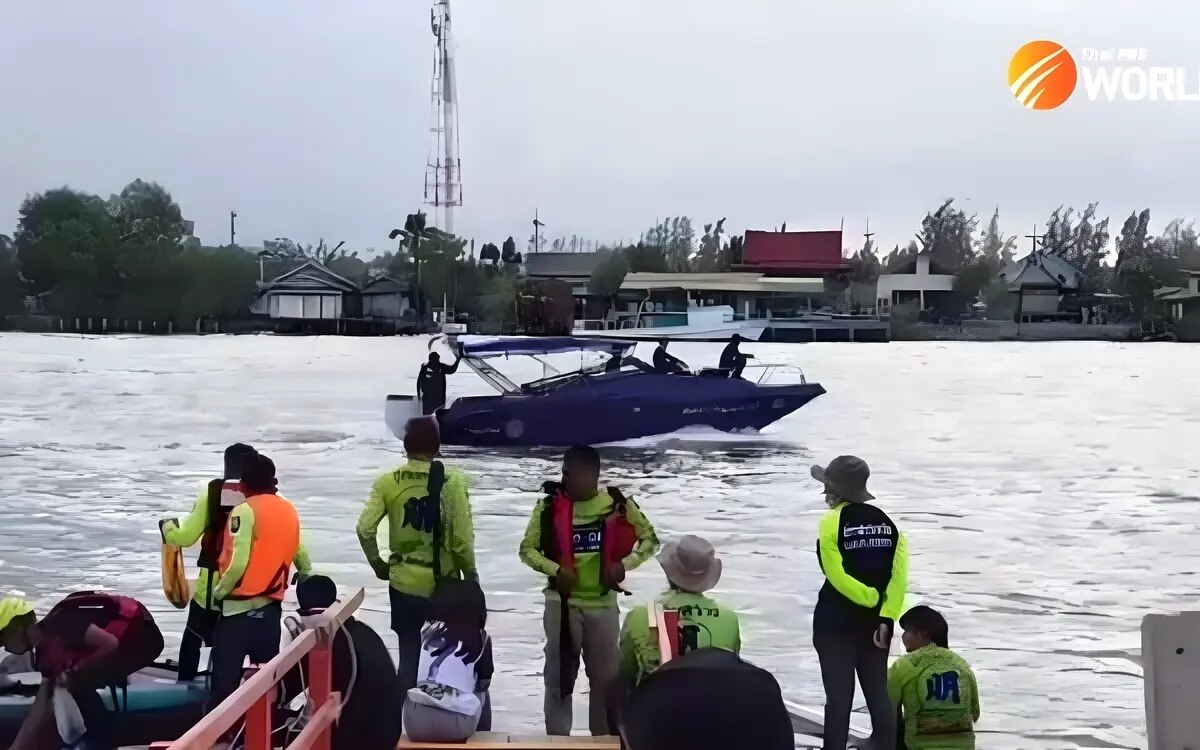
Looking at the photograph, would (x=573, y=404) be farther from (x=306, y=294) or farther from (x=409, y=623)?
(x=306, y=294)

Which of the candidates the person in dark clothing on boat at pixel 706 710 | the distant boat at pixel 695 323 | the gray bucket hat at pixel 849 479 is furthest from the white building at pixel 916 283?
the person in dark clothing on boat at pixel 706 710

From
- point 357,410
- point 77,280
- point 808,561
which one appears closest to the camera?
point 808,561

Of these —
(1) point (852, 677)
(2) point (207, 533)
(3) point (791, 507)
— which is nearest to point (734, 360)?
(3) point (791, 507)

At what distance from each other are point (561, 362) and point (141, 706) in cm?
4713

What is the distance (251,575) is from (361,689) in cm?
61

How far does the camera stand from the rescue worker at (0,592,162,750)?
301cm

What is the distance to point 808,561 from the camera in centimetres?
921

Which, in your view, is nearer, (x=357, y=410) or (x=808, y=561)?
(x=808, y=561)

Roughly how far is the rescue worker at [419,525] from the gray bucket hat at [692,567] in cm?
92

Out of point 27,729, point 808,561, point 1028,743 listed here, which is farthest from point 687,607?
point 808,561

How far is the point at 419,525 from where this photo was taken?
12.6ft

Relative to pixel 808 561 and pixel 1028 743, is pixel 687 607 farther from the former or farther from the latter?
pixel 808 561

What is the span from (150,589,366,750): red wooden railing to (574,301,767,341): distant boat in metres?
27.8

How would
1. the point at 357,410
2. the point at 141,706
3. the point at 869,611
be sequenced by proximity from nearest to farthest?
the point at 141,706 < the point at 869,611 < the point at 357,410
